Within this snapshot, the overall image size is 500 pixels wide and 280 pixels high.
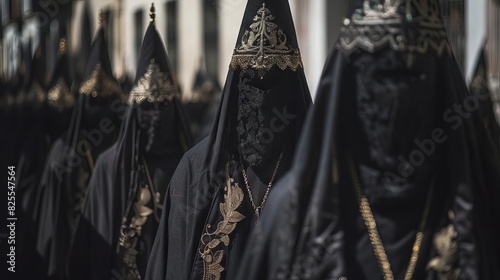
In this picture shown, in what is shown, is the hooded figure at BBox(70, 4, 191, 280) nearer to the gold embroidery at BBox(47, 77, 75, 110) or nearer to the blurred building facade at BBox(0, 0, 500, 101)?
the blurred building facade at BBox(0, 0, 500, 101)

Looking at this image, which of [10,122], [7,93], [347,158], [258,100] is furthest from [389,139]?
[7,93]

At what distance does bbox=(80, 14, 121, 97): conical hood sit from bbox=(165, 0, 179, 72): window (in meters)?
15.3

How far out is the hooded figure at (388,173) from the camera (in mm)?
3051

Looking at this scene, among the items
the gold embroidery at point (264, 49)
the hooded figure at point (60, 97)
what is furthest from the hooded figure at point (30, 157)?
the gold embroidery at point (264, 49)

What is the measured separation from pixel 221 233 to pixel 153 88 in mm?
1809

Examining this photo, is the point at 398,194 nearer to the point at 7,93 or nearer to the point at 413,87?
the point at 413,87

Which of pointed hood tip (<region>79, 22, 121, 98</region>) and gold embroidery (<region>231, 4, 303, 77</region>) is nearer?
gold embroidery (<region>231, 4, 303, 77</region>)

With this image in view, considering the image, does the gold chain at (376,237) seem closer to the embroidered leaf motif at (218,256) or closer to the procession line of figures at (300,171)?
the procession line of figures at (300,171)

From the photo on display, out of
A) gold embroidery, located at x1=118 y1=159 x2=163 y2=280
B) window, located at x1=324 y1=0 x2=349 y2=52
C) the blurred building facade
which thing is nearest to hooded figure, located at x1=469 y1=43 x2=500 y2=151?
the blurred building facade

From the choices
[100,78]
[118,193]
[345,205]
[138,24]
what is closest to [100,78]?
[100,78]

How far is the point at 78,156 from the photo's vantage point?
7355mm

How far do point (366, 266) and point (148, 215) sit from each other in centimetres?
247

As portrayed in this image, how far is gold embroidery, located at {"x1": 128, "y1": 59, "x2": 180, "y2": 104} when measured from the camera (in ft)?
18.9

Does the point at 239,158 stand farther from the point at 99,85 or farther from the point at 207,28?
the point at 207,28
